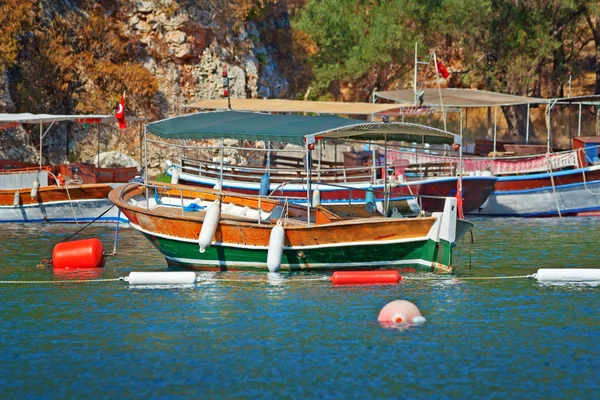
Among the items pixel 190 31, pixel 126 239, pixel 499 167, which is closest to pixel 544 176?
pixel 499 167

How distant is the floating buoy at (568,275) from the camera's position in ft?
62.3

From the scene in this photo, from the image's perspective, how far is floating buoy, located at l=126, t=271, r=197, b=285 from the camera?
18.9 meters

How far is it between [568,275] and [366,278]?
4.02 meters

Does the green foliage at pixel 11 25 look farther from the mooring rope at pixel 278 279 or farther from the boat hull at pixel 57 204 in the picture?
the mooring rope at pixel 278 279

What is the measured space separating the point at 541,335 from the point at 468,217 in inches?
657

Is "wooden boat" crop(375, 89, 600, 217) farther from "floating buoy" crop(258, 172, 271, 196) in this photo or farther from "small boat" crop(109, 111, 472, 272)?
"small boat" crop(109, 111, 472, 272)

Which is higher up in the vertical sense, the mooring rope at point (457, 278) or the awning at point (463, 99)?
the awning at point (463, 99)

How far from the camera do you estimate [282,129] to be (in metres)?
20.4

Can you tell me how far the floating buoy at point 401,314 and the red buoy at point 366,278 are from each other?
275 cm

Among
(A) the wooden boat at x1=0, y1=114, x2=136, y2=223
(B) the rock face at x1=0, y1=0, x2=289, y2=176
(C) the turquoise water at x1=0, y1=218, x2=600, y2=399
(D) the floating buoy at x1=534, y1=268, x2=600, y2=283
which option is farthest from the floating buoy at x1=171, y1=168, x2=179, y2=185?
(D) the floating buoy at x1=534, y1=268, x2=600, y2=283

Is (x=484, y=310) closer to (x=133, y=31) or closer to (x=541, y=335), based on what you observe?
(x=541, y=335)

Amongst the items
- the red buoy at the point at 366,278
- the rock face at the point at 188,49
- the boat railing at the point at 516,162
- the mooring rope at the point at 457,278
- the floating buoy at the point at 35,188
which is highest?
the rock face at the point at 188,49

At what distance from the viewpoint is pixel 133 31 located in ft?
141

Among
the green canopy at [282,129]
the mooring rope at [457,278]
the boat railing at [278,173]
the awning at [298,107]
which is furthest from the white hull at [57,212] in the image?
the mooring rope at [457,278]
